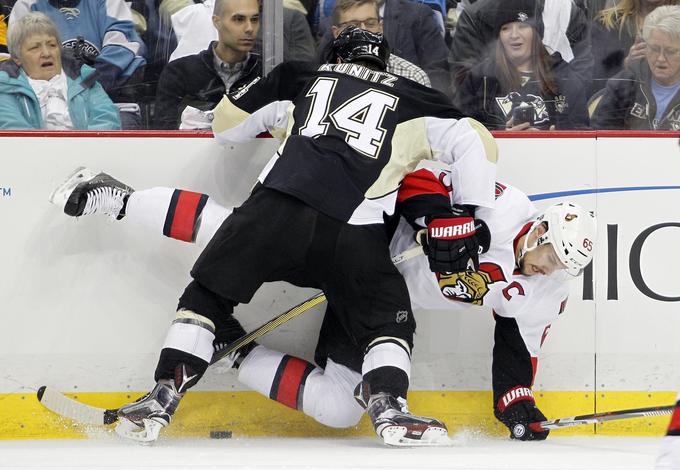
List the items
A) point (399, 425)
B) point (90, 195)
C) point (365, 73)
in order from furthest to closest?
point (90, 195), point (365, 73), point (399, 425)

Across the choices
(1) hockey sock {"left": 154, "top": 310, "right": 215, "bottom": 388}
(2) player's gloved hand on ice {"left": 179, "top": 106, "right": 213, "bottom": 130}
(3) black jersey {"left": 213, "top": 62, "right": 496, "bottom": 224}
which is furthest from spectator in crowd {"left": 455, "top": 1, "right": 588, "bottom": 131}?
(1) hockey sock {"left": 154, "top": 310, "right": 215, "bottom": 388}

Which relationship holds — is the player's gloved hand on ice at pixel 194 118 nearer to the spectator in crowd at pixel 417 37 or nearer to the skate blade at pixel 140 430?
the spectator in crowd at pixel 417 37

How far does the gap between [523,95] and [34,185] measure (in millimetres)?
1601

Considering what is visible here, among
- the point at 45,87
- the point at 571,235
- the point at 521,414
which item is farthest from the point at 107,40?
the point at 521,414

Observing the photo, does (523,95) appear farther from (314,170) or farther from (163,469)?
(163,469)

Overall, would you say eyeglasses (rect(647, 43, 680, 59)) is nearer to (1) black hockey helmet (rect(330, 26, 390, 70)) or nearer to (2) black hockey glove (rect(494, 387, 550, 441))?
(1) black hockey helmet (rect(330, 26, 390, 70))

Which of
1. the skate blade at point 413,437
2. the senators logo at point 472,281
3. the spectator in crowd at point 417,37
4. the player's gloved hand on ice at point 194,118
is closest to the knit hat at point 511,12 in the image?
the spectator in crowd at point 417,37

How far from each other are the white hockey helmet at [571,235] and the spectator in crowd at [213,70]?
3.49 feet

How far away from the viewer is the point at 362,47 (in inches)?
122

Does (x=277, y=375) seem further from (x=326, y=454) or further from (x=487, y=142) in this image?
(x=487, y=142)

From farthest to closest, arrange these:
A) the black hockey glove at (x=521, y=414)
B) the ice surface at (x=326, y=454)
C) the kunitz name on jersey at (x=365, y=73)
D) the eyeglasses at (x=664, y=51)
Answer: the eyeglasses at (x=664, y=51) → the black hockey glove at (x=521, y=414) → the kunitz name on jersey at (x=365, y=73) → the ice surface at (x=326, y=454)

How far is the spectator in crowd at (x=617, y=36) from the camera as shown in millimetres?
3389

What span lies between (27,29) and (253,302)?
113 cm

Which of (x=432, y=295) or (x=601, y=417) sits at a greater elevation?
(x=432, y=295)
